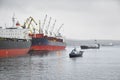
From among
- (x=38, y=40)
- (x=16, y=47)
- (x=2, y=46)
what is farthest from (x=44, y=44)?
(x=2, y=46)

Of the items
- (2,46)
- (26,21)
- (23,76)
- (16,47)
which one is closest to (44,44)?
(26,21)

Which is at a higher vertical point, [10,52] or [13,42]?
[13,42]

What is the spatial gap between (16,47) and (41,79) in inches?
1714

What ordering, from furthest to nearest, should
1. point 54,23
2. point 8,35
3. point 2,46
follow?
point 54,23
point 8,35
point 2,46

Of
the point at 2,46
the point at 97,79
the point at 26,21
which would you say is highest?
the point at 26,21

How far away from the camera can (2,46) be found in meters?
77.3

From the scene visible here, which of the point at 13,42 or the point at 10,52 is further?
the point at 13,42

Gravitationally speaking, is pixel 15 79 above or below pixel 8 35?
below

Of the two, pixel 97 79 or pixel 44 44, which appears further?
pixel 44 44

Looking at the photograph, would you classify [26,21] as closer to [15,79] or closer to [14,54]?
[14,54]

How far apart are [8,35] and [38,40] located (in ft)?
70.3

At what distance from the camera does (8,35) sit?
368 ft

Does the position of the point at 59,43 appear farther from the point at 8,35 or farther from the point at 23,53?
the point at 23,53

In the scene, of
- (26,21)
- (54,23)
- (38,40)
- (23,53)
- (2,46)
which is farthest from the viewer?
(54,23)
